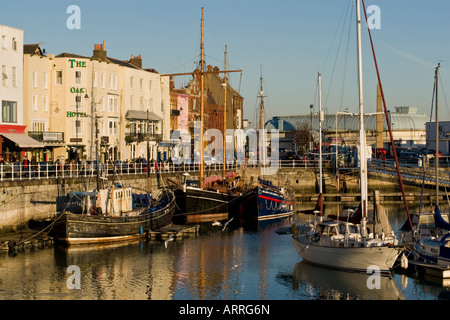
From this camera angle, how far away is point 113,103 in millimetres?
78562

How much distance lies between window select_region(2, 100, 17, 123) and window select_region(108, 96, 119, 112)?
16.6 m

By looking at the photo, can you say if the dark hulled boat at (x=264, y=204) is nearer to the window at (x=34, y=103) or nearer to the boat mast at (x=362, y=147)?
the window at (x=34, y=103)

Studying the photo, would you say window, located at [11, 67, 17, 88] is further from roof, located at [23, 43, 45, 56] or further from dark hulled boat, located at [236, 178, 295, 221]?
dark hulled boat, located at [236, 178, 295, 221]

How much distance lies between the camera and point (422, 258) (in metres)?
38.3

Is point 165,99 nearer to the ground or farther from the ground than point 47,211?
farther from the ground

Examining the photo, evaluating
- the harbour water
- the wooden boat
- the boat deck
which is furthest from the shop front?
the harbour water

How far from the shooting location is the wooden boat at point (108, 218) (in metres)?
45.9

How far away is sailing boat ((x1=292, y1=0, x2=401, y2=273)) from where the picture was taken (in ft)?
122

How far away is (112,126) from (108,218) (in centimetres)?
3199

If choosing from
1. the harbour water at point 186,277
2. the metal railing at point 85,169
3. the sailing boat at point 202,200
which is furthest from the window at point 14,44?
the harbour water at point 186,277
